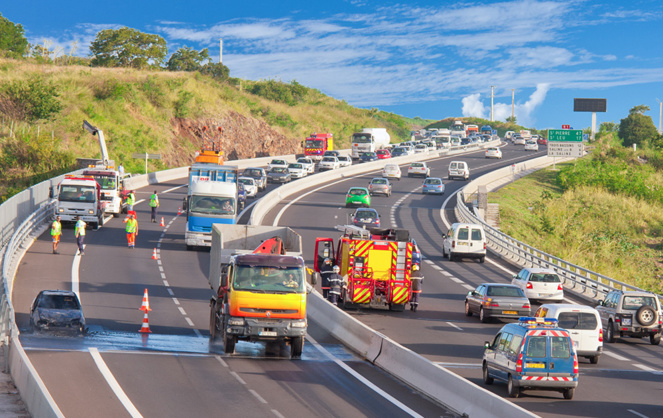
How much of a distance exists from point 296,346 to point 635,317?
11.6m

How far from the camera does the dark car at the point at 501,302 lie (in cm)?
2938

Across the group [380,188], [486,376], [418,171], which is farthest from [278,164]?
[486,376]

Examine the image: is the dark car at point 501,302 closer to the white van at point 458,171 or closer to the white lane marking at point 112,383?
the white lane marking at point 112,383

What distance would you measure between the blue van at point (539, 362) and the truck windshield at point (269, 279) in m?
5.51

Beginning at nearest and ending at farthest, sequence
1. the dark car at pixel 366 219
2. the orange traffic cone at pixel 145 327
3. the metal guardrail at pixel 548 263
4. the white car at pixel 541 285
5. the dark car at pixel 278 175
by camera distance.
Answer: the orange traffic cone at pixel 145 327, the white car at pixel 541 285, the metal guardrail at pixel 548 263, the dark car at pixel 366 219, the dark car at pixel 278 175

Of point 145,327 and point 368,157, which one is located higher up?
point 368,157

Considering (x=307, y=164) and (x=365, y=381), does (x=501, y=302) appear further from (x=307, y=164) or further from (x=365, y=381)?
(x=307, y=164)

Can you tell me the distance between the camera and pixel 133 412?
605 inches

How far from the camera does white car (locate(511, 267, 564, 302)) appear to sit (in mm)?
34562

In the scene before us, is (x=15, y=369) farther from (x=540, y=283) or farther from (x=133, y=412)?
(x=540, y=283)

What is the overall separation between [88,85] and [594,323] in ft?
284

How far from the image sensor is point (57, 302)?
24453 mm

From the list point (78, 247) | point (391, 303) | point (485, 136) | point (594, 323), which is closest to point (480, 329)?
point (391, 303)

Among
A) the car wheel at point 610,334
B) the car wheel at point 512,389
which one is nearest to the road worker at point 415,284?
the car wheel at point 610,334
